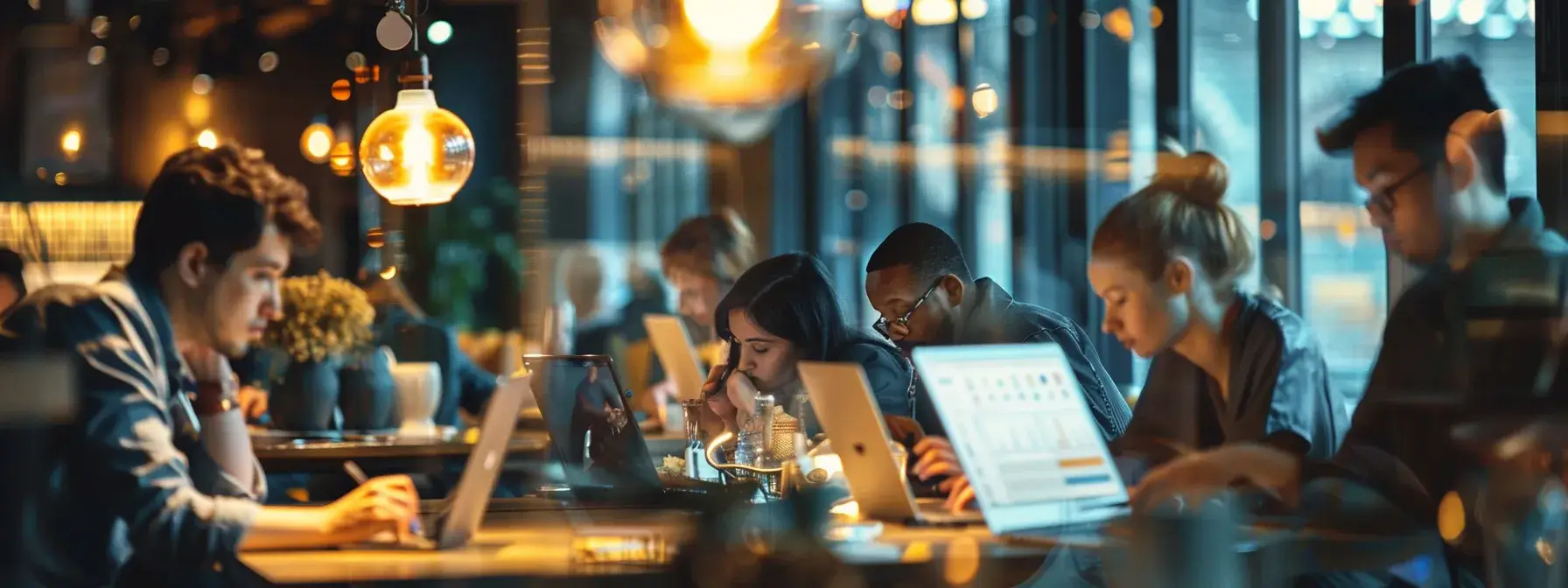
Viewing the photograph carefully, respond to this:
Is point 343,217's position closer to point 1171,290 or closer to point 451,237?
point 451,237

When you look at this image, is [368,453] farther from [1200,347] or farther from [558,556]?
[1200,347]

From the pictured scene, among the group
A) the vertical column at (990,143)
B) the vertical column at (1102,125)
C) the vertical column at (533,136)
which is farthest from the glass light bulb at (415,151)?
the vertical column at (533,136)

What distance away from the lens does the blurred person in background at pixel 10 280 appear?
10.2 feet

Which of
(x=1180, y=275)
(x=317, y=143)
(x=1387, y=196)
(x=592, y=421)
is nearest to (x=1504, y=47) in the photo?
(x=1387, y=196)

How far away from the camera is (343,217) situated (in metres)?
8.27

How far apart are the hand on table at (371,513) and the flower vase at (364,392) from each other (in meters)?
2.04

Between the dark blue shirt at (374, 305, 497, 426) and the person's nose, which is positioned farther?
the dark blue shirt at (374, 305, 497, 426)

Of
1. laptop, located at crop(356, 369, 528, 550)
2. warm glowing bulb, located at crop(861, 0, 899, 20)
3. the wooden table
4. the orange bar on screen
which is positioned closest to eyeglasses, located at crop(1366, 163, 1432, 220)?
the orange bar on screen

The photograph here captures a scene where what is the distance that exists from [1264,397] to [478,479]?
1.43m

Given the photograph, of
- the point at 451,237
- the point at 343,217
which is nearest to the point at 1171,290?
the point at 343,217

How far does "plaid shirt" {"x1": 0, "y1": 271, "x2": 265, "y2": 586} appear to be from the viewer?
8.63 ft

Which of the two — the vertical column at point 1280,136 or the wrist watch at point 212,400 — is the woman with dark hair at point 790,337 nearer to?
the vertical column at point 1280,136

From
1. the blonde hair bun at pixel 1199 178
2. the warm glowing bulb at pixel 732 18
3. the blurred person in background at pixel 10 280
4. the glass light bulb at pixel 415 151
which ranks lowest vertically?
the blurred person in background at pixel 10 280

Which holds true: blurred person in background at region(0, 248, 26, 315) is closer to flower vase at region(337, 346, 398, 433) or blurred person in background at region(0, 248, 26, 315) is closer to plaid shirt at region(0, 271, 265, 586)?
plaid shirt at region(0, 271, 265, 586)
